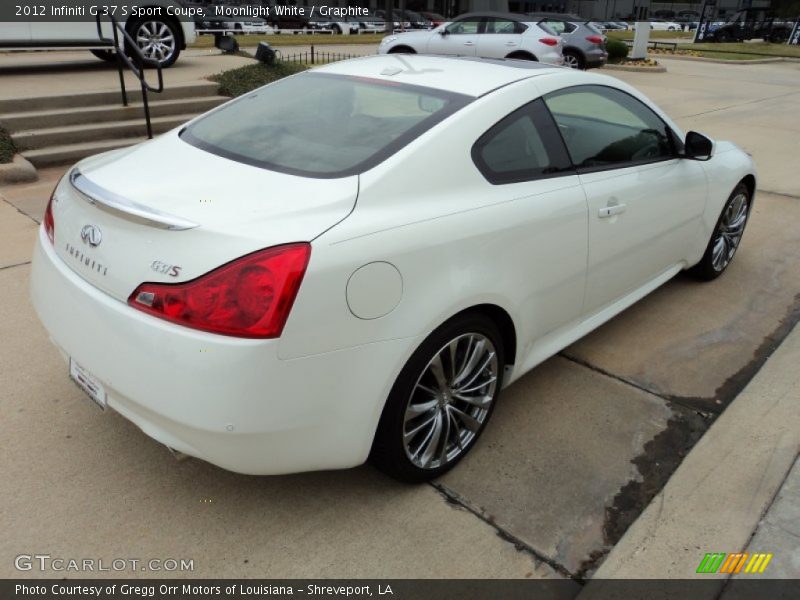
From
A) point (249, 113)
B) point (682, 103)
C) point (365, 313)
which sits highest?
point (249, 113)

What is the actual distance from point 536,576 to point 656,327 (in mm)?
2214

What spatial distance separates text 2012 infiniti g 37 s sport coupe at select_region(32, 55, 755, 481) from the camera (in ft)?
6.38

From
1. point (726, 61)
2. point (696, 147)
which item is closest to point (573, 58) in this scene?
point (726, 61)

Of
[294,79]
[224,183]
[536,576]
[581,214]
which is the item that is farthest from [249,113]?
[536,576]

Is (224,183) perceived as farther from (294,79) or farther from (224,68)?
(224,68)

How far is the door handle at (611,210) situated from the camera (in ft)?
9.78

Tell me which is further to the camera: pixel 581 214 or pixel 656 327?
pixel 656 327

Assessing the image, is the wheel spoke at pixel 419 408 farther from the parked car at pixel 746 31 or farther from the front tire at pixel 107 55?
the parked car at pixel 746 31

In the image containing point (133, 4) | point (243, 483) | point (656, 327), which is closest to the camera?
point (243, 483)

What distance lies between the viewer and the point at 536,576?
2.21m

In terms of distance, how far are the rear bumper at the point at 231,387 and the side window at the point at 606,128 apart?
59.0 inches

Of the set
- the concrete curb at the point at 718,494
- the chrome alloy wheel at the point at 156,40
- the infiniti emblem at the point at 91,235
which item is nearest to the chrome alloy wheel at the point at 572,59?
the chrome alloy wheel at the point at 156,40
